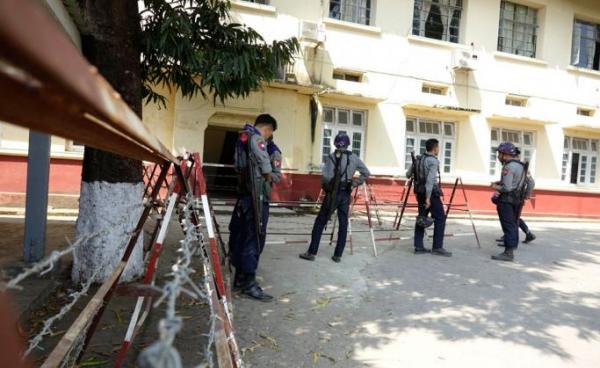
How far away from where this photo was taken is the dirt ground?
3.13m

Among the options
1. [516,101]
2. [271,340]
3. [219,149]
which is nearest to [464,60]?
[516,101]

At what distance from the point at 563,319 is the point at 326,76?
8068 mm

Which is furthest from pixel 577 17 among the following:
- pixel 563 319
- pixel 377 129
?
pixel 563 319

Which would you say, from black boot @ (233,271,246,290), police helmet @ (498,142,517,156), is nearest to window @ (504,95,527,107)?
police helmet @ (498,142,517,156)

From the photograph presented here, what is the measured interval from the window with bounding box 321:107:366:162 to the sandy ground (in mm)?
5194

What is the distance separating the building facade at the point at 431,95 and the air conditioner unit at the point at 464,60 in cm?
3

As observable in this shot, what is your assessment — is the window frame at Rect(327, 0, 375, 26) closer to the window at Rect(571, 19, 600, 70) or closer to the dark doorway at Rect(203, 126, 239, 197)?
the dark doorway at Rect(203, 126, 239, 197)

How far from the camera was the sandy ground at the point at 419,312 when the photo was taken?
10.4ft

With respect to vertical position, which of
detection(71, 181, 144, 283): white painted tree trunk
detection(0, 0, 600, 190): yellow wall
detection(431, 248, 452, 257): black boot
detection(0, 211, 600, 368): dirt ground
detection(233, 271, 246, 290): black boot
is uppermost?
detection(0, 0, 600, 190): yellow wall

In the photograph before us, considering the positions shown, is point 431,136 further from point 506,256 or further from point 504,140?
point 506,256

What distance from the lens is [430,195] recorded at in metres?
6.27

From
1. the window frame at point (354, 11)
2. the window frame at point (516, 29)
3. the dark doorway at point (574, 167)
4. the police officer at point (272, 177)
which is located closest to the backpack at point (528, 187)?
the police officer at point (272, 177)

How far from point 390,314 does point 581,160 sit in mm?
13109

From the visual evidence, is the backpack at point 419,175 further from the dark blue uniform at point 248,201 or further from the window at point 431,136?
the window at point 431,136
